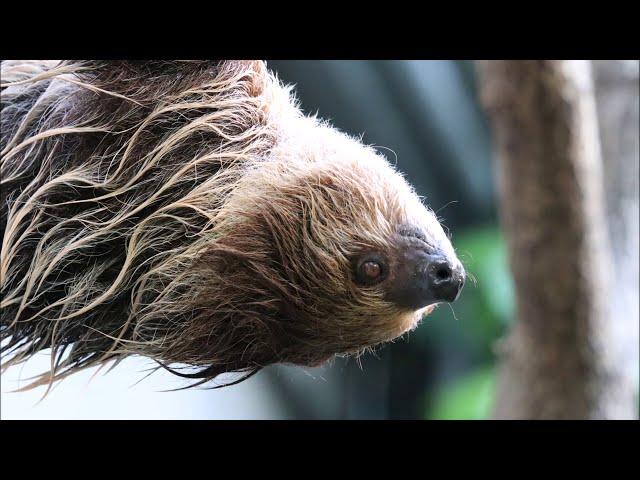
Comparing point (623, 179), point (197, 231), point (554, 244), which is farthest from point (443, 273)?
point (623, 179)

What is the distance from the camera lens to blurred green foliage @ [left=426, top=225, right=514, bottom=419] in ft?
6.95

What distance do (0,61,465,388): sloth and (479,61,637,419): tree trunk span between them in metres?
0.80

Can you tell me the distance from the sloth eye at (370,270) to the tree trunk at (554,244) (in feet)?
2.78

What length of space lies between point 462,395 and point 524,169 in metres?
0.92

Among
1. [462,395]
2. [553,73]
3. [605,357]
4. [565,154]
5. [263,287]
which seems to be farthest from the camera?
[462,395]

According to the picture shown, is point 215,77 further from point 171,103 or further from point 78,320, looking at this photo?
point 78,320

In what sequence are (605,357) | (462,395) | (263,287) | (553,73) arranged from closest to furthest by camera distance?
(263,287) < (553,73) < (605,357) < (462,395)

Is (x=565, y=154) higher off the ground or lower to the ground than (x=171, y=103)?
higher

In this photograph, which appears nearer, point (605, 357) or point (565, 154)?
point (565, 154)

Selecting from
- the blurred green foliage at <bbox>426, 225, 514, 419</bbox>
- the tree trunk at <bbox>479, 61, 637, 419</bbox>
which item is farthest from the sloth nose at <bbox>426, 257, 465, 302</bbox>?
the blurred green foliage at <bbox>426, 225, 514, 419</bbox>

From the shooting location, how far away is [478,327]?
2266 mm

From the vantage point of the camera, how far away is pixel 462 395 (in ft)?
7.48
